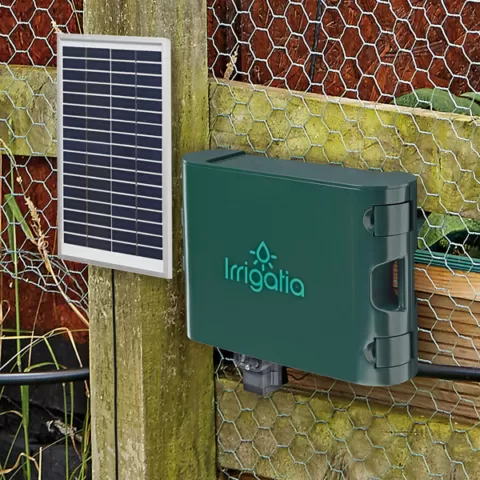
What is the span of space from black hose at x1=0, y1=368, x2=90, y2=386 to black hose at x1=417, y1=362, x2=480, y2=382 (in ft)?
2.18

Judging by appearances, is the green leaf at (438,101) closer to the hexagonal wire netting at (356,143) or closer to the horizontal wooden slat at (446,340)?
the hexagonal wire netting at (356,143)

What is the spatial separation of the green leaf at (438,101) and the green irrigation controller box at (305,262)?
1.18ft

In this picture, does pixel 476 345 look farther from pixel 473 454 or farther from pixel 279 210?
pixel 279 210

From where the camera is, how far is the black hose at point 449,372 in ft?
5.87

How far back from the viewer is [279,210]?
169 cm

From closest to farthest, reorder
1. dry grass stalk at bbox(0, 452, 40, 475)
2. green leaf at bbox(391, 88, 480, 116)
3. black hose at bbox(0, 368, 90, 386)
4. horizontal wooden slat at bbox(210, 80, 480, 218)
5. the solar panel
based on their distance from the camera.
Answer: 1. horizontal wooden slat at bbox(210, 80, 480, 218)
2. the solar panel
3. green leaf at bbox(391, 88, 480, 116)
4. black hose at bbox(0, 368, 90, 386)
5. dry grass stalk at bbox(0, 452, 40, 475)

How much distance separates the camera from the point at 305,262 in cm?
168

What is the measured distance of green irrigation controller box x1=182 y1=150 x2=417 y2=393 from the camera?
64.0 inches

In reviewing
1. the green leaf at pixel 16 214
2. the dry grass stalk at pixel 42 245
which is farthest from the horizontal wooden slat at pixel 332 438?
the green leaf at pixel 16 214

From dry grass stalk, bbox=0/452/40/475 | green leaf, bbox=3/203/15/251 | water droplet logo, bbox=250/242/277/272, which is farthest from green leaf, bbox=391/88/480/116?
dry grass stalk, bbox=0/452/40/475

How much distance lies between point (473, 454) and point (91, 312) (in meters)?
0.69

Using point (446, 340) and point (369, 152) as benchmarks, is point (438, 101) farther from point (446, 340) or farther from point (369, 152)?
point (446, 340)

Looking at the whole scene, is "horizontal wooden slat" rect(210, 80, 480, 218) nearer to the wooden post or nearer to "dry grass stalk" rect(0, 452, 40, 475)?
the wooden post

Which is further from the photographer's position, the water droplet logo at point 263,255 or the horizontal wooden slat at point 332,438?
the horizontal wooden slat at point 332,438
